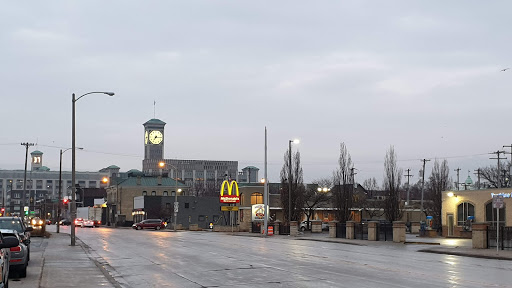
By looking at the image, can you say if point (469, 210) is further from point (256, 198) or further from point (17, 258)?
point (256, 198)

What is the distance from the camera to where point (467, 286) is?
1627cm

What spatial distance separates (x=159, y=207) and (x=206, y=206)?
7.74 meters

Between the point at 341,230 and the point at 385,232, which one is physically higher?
the point at 385,232

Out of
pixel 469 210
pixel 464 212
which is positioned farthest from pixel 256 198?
pixel 469 210

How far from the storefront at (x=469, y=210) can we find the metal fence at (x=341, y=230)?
9.82 metres

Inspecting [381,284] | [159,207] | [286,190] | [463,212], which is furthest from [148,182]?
[381,284]

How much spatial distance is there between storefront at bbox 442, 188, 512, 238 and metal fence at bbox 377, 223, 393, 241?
30.9 feet

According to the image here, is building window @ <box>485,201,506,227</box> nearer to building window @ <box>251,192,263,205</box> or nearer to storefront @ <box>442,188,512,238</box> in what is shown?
storefront @ <box>442,188,512,238</box>

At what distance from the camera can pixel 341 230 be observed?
49156mm

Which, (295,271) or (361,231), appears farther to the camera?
(361,231)

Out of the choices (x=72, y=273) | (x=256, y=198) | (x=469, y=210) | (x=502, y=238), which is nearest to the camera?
(x=72, y=273)

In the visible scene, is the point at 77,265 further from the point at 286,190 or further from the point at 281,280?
the point at 286,190

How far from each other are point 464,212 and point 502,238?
761 inches

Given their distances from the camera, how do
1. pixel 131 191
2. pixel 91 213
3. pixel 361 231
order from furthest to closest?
pixel 91 213, pixel 131 191, pixel 361 231
